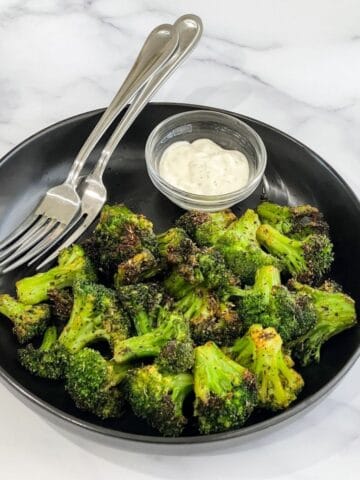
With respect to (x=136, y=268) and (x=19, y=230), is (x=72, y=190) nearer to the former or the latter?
(x=19, y=230)

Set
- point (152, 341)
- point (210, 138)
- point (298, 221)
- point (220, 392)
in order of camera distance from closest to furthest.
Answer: point (220, 392) < point (152, 341) < point (298, 221) < point (210, 138)

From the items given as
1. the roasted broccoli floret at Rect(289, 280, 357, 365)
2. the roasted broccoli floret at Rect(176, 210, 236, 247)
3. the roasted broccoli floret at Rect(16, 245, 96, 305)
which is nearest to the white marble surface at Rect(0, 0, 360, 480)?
the roasted broccoli floret at Rect(289, 280, 357, 365)

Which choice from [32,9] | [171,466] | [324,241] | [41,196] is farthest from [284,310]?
[32,9]

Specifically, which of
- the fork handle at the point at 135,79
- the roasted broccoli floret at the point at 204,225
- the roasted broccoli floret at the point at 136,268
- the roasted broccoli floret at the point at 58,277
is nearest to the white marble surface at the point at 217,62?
the fork handle at the point at 135,79

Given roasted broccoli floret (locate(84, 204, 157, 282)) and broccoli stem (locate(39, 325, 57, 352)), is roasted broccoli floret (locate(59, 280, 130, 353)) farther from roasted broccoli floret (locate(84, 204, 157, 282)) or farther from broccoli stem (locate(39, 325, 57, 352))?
roasted broccoli floret (locate(84, 204, 157, 282))

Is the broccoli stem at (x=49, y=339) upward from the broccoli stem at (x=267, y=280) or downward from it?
downward

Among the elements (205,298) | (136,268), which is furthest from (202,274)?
(136,268)

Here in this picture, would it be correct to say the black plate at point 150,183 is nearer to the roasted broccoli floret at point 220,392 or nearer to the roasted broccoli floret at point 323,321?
the roasted broccoli floret at point 323,321
